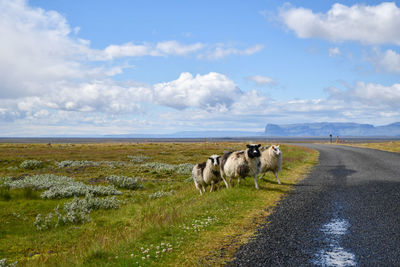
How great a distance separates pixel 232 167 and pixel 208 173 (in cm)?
145

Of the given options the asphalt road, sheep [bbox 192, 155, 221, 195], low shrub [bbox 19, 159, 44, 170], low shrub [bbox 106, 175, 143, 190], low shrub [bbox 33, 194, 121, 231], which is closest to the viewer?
the asphalt road

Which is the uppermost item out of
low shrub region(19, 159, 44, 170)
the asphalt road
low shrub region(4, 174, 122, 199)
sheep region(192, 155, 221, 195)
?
sheep region(192, 155, 221, 195)

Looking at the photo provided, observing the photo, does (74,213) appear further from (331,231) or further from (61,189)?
(331,231)

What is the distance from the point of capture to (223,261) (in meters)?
6.27

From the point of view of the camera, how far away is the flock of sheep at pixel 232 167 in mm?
14570

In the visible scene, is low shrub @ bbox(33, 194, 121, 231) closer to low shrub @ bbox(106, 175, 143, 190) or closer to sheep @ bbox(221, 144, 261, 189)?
low shrub @ bbox(106, 175, 143, 190)

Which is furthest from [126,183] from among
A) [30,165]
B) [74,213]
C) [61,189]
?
[30,165]

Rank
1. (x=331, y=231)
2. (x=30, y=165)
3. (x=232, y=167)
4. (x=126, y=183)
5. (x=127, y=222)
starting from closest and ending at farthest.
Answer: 1. (x=331, y=231)
2. (x=127, y=222)
3. (x=232, y=167)
4. (x=126, y=183)
5. (x=30, y=165)

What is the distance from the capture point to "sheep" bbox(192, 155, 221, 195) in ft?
50.3

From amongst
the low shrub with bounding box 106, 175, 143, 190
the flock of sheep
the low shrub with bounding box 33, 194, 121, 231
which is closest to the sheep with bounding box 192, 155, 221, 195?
the flock of sheep

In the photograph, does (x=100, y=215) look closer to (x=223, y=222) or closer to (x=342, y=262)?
(x=223, y=222)

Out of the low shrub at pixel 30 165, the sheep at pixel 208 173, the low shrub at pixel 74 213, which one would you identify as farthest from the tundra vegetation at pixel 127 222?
the low shrub at pixel 30 165

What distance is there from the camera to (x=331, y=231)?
8.06 m

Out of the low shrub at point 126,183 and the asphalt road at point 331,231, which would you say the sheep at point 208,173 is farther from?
the low shrub at point 126,183
